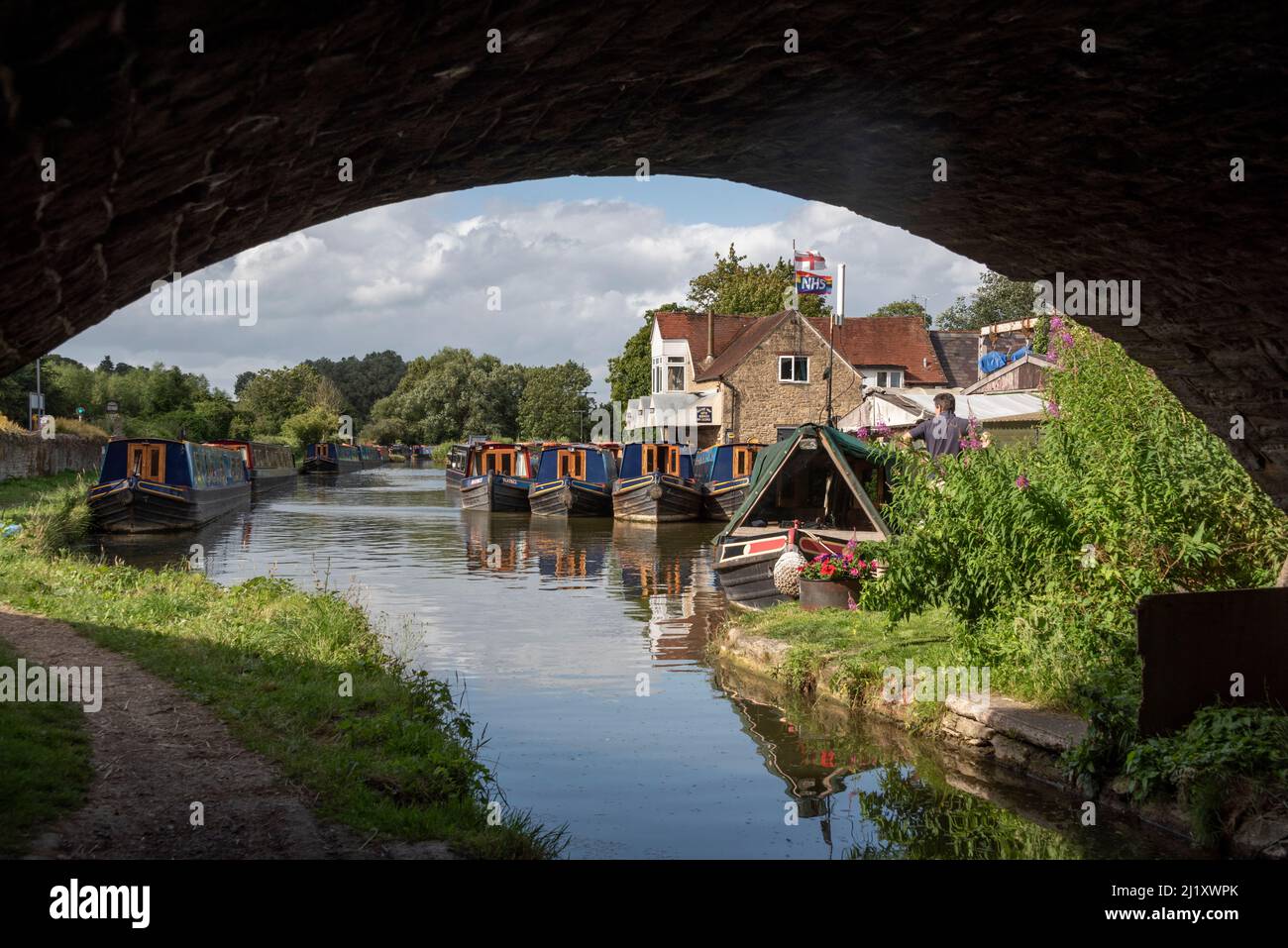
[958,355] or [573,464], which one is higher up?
[958,355]

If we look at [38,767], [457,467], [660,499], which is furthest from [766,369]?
[38,767]

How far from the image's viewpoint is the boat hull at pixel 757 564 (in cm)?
1448

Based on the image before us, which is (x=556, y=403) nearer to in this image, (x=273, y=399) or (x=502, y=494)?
(x=273, y=399)

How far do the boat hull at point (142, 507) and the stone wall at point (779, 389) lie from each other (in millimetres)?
22855

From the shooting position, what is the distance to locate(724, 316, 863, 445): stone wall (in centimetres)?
4522

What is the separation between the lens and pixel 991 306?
7206 centimetres

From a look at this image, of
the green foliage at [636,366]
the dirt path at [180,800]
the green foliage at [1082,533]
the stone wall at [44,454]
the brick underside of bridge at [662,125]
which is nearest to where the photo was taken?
the brick underside of bridge at [662,125]

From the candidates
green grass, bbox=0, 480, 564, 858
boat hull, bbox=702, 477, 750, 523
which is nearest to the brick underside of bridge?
green grass, bbox=0, 480, 564, 858

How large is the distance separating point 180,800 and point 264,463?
46.6 m

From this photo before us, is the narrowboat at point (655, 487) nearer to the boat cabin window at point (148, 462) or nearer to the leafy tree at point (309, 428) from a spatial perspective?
the boat cabin window at point (148, 462)

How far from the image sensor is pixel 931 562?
9.64 meters

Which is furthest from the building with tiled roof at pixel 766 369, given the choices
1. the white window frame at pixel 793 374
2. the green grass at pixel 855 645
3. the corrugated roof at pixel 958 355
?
the green grass at pixel 855 645
